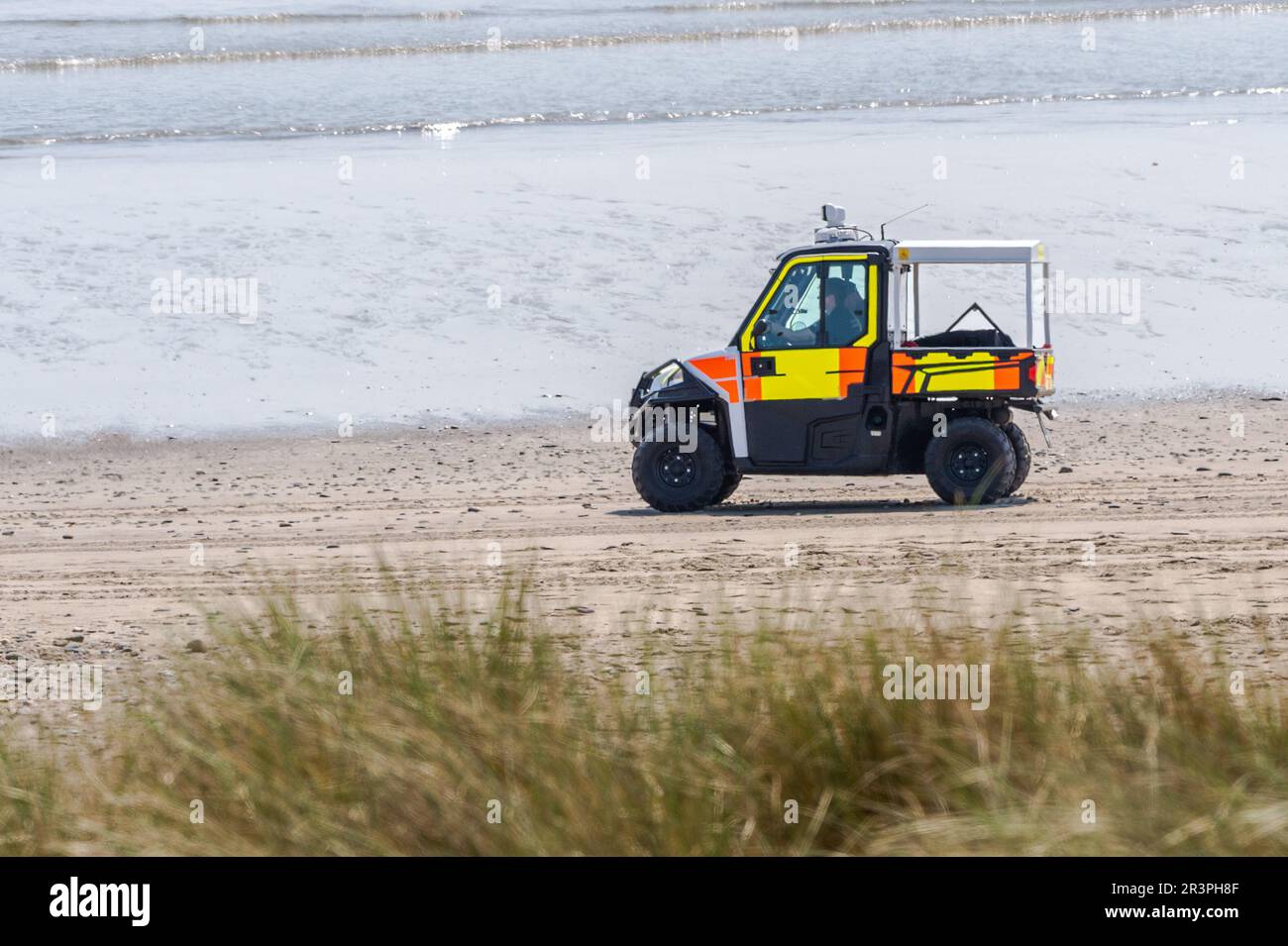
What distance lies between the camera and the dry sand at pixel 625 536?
28.0 ft

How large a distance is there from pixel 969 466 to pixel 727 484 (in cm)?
184

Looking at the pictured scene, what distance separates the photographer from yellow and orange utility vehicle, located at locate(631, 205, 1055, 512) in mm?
12016

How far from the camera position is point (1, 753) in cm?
576

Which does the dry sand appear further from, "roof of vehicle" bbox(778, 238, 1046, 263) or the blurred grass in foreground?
"roof of vehicle" bbox(778, 238, 1046, 263)

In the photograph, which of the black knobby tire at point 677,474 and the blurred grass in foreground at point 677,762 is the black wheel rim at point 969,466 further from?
the blurred grass in foreground at point 677,762

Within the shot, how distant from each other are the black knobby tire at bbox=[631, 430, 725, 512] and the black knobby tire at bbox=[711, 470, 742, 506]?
0.07 metres

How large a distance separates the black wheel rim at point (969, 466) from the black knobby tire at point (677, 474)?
1.71m

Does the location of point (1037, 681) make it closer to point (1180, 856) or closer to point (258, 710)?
point (1180, 856)

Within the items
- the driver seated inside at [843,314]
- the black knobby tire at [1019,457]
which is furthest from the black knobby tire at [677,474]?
the black knobby tire at [1019,457]

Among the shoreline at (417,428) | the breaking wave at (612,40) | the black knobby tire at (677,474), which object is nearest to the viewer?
the black knobby tire at (677,474)

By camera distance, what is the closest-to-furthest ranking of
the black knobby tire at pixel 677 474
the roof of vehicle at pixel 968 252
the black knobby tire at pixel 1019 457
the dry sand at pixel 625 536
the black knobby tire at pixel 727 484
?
the dry sand at pixel 625 536 → the roof of vehicle at pixel 968 252 → the black knobby tire at pixel 1019 457 → the black knobby tire at pixel 677 474 → the black knobby tire at pixel 727 484

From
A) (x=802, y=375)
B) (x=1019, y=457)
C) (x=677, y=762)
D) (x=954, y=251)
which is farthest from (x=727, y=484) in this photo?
(x=677, y=762)

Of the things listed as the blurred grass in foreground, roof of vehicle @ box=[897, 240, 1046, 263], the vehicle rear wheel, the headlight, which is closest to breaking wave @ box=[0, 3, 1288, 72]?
the headlight
